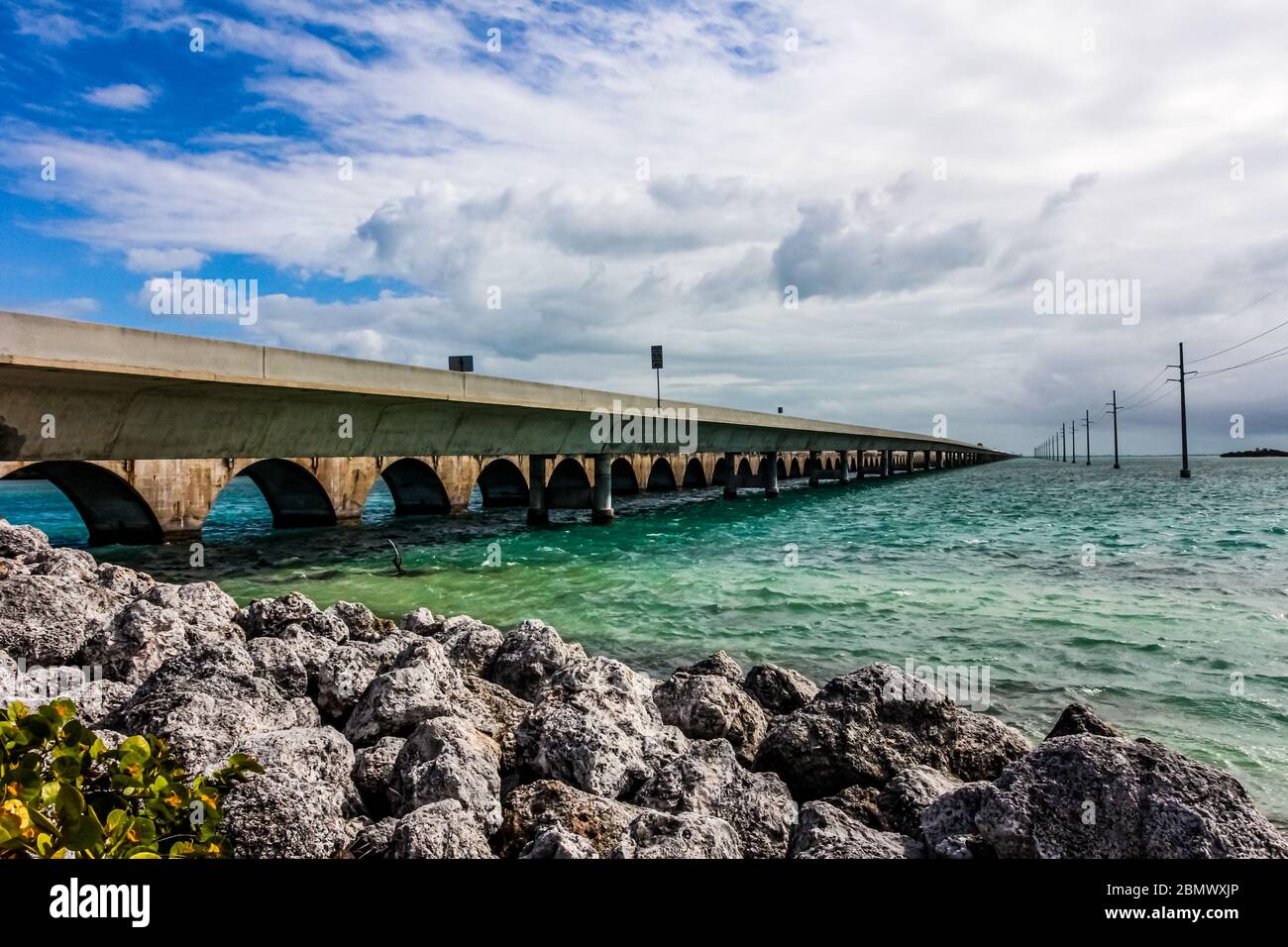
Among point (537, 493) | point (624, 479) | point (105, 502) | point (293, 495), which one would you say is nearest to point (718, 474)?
point (624, 479)

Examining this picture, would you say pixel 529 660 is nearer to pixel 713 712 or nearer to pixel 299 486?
pixel 713 712

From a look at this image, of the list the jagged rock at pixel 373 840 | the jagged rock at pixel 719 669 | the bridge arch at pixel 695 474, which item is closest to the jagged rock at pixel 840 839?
the jagged rock at pixel 373 840

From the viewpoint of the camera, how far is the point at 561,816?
4.86 metres

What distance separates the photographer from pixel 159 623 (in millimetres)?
7887

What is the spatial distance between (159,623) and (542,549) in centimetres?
1828

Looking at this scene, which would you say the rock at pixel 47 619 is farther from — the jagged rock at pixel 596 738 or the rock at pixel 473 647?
the jagged rock at pixel 596 738

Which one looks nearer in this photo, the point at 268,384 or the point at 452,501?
the point at 268,384

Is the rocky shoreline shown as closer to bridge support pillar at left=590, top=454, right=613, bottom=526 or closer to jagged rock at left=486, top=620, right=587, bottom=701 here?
jagged rock at left=486, top=620, right=587, bottom=701

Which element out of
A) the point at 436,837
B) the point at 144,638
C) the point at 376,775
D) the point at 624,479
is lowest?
the point at 376,775

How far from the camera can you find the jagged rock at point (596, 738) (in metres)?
5.71

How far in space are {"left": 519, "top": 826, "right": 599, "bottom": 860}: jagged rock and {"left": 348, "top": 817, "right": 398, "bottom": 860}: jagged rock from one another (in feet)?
2.59

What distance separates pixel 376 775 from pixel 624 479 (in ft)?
177
